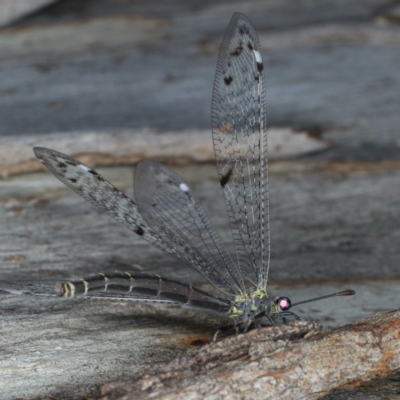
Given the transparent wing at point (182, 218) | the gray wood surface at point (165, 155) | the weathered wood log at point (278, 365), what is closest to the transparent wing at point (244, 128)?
the transparent wing at point (182, 218)

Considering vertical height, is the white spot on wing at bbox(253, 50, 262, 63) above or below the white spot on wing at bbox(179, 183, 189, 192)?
above

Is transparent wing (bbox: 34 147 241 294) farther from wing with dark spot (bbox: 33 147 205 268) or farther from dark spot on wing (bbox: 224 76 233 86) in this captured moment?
dark spot on wing (bbox: 224 76 233 86)

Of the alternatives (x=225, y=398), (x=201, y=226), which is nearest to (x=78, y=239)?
(x=201, y=226)

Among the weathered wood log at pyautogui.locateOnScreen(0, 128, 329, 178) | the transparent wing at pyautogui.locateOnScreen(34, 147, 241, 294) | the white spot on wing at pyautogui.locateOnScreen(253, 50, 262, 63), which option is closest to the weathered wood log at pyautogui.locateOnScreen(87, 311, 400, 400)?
the transparent wing at pyautogui.locateOnScreen(34, 147, 241, 294)

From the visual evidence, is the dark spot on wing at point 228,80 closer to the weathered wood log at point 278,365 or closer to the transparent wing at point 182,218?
the transparent wing at point 182,218

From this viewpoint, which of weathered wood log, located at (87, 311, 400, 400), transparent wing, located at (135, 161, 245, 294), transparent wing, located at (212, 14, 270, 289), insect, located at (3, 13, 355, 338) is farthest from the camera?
transparent wing, located at (212, 14, 270, 289)

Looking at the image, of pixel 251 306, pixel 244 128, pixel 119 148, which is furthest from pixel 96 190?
pixel 119 148

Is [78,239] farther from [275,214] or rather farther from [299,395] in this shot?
[299,395]
